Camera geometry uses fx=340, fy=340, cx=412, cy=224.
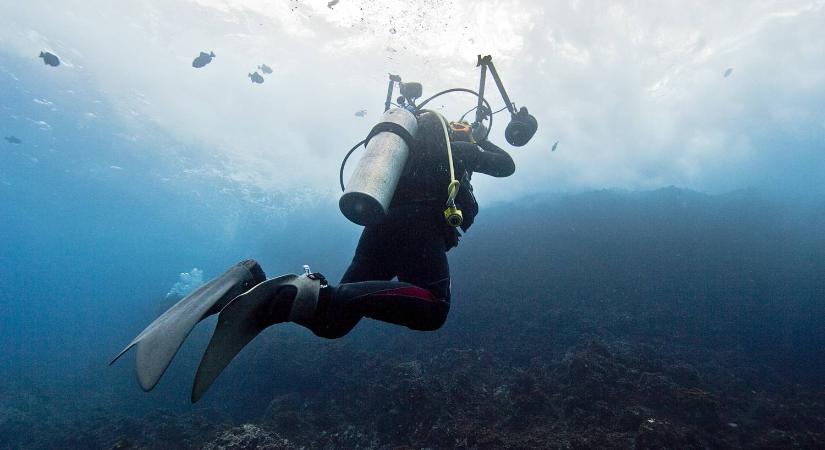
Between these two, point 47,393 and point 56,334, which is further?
point 56,334

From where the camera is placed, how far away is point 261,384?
10.8 metres

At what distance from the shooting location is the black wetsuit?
2061mm

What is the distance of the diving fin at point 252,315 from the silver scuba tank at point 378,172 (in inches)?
26.6

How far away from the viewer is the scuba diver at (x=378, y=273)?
1.65 m

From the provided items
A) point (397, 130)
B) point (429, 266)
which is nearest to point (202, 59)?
point (397, 130)

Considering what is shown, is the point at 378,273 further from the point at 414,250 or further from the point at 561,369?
the point at 561,369

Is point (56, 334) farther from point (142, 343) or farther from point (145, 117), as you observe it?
point (142, 343)

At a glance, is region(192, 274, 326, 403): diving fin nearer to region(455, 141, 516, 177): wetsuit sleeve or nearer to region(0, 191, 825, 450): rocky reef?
region(455, 141, 516, 177): wetsuit sleeve

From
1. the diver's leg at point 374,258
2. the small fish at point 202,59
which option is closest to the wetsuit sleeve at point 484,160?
the diver's leg at point 374,258

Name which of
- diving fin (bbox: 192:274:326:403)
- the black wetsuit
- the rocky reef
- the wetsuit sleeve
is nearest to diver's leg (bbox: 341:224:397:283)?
the black wetsuit

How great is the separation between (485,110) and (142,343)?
13.3ft

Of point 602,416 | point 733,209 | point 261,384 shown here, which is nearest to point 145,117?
point 261,384

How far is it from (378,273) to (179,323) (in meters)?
1.38

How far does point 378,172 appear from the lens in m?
2.45
